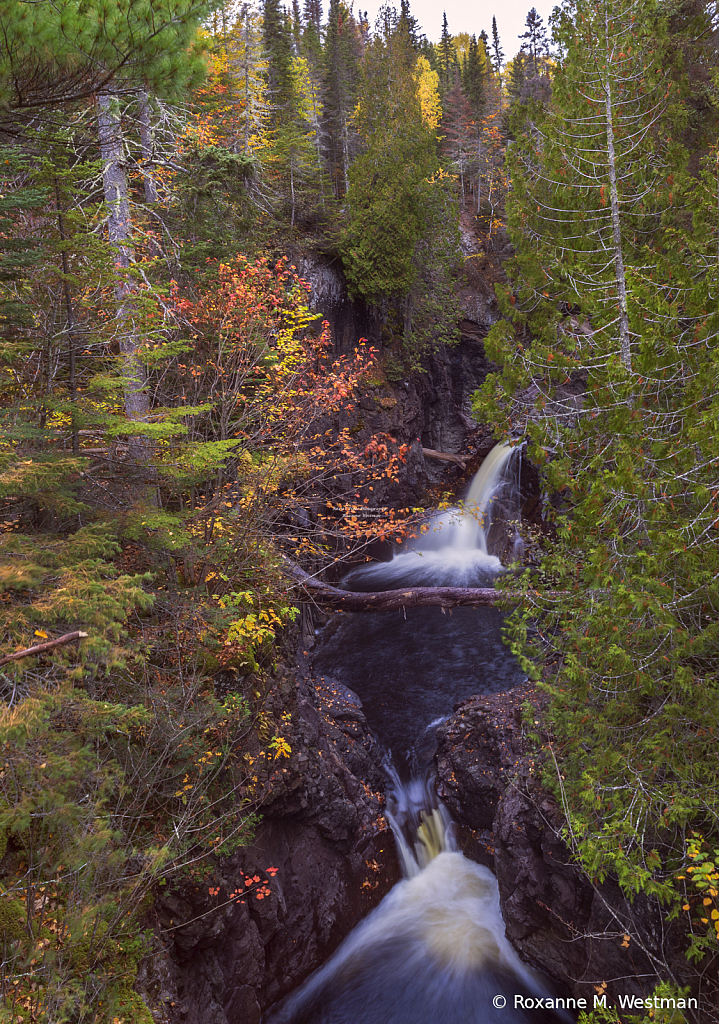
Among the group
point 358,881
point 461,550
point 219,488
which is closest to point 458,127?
point 461,550

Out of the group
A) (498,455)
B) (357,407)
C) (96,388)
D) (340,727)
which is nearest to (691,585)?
(96,388)

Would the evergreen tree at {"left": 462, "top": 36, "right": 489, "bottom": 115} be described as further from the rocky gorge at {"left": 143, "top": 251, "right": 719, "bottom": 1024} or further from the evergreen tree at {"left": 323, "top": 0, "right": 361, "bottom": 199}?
the rocky gorge at {"left": 143, "top": 251, "right": 719, "bottom": 1024}

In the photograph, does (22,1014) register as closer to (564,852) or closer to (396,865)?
(564,852)

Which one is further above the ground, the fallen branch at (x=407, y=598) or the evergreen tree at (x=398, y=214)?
the evergreen tree at (x=398, y=214)

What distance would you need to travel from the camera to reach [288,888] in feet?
25.5

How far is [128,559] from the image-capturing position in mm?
7121

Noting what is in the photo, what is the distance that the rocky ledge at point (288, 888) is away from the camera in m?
5.88

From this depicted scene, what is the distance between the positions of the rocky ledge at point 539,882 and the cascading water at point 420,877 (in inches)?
19.8

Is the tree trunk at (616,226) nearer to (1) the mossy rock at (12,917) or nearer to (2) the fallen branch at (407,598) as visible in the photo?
(2) the fallen branch at (407,598)

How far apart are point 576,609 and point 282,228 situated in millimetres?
17239

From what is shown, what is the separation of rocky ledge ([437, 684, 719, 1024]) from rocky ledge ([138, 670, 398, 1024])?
182cm

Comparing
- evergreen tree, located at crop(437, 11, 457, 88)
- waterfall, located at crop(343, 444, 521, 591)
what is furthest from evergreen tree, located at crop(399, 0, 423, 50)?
waterfall, located at crop(343, 444, 521, 591)

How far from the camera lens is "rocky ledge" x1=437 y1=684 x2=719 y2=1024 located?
5.84 metres

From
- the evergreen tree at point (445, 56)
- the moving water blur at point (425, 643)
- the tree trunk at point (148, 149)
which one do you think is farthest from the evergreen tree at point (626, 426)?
the evergreen tree at point (445, 56)
